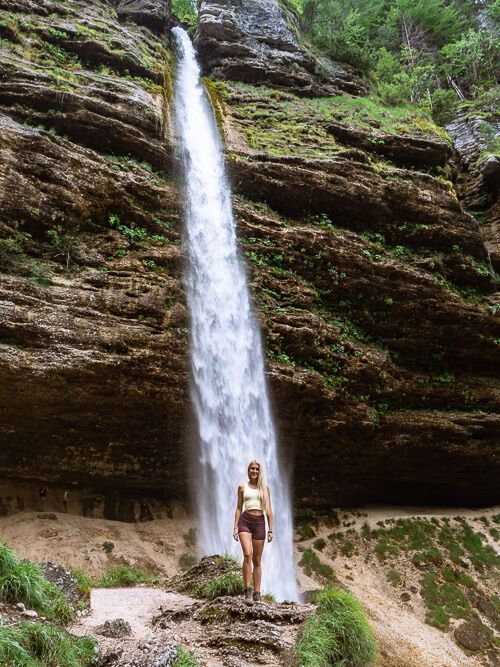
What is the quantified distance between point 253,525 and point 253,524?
0.01 meters

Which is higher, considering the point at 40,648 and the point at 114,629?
the point at 40,648

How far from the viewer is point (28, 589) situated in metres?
4.70

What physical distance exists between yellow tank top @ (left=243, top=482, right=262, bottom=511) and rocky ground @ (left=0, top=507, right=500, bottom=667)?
106cm

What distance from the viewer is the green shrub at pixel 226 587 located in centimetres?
633

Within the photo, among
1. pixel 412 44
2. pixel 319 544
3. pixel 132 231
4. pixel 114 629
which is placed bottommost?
pixel 319 544

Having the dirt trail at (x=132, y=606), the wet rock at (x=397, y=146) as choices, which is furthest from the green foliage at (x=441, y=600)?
the wet rock at (x=397, y=146)

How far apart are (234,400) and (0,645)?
29.8ft

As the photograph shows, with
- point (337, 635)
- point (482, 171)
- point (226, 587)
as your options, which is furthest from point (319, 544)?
point (482, 171)

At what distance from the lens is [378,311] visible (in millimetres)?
15328

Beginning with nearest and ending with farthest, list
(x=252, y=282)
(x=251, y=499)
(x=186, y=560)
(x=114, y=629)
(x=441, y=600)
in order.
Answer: (x=114, y=629) < (x=251, y=499) < (x=186, y=560) < (x=441, y=600) < (x=252, y=282)

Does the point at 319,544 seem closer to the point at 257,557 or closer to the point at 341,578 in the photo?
the point at 341,578

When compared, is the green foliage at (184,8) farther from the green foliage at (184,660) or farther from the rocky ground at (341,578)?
the green foliage at (184,660)

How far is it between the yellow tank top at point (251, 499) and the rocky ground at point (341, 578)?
3.47ft

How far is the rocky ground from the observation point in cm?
534
